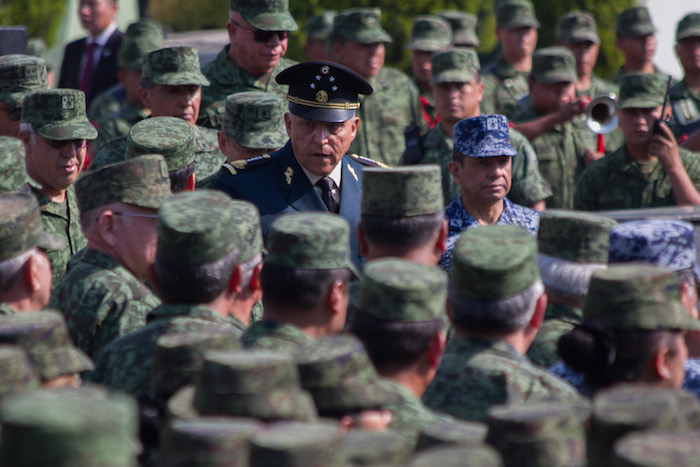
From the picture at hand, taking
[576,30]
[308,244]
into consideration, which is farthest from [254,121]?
[576,30]

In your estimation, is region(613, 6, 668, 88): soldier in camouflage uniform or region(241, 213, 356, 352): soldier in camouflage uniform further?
region(613, 6, 668, 88): soldier in camouflage uniform

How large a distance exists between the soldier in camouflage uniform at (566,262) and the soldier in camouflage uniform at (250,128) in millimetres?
1920

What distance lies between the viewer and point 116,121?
291 inches

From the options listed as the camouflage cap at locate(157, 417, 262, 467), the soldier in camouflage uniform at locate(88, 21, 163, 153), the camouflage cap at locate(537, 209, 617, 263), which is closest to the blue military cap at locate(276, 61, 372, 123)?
the camouflage cap at locate(537, 209, 617, 263)

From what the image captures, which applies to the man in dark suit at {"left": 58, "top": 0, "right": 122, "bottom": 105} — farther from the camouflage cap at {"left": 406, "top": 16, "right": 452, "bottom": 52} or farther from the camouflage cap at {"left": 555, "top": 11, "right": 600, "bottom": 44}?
the camouflage cap at {"left": 555, "top": 11, "right": 600, "bottom": 44}

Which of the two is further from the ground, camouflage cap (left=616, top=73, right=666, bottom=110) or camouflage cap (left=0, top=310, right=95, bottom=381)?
camouflage cap (left=616, top=73, right=666, bottom=110)

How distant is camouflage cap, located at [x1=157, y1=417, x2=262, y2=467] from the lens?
2516 millimetres

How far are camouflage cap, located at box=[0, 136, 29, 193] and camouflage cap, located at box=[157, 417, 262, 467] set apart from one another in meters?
2.52

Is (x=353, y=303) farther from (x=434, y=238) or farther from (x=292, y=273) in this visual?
(x=292, y=273)

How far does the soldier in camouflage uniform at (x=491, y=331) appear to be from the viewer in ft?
10.8

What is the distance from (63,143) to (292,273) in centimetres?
244

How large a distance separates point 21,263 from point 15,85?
2.75m

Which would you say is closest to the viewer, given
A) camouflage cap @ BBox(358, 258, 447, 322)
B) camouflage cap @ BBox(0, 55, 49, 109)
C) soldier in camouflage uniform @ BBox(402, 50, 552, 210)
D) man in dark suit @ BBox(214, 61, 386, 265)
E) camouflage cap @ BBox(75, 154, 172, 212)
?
camouflage cap @ BBox(358, 258, 447, 322)

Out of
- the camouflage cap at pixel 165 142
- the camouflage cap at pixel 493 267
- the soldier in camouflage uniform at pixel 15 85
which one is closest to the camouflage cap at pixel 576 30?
the soldier in camouflage uniform at pixel 15 85
